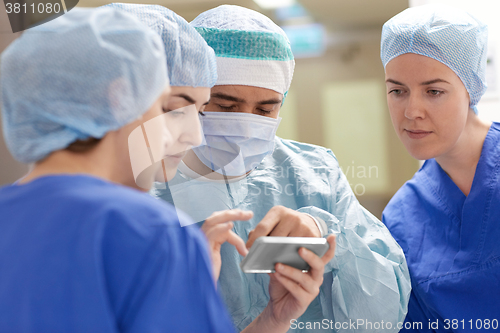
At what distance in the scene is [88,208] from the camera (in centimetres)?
60

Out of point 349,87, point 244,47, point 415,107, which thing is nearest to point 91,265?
point 244,47

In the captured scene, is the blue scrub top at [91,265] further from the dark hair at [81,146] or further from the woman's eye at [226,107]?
the woman's eye at [226,107]

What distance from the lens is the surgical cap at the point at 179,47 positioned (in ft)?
3.17

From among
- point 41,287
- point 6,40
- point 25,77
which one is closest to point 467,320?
point 41,287

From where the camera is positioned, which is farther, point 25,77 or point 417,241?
point 417,241

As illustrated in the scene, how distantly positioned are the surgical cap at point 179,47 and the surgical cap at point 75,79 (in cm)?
27

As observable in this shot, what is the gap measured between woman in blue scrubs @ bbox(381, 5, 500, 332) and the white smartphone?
0.63 m

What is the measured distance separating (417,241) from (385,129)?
21.1 inches

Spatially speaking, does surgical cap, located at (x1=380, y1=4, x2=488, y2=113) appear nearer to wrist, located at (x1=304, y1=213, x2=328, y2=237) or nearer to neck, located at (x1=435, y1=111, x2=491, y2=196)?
neck, located at (x1=435, y1=111, x2=491, y2=196)

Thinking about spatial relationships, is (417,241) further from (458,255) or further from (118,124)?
(118,124)

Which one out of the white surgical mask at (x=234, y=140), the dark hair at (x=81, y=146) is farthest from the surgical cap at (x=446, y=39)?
the dark hair at (x=81, y=146)

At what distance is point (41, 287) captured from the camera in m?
0.59

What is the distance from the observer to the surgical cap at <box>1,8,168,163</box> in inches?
25.2

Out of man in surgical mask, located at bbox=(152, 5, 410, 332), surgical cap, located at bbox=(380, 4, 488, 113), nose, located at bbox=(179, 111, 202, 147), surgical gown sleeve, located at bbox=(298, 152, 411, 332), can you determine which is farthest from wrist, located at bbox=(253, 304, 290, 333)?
surgical cap, located at bbox=(380, 4, 488, 113)
